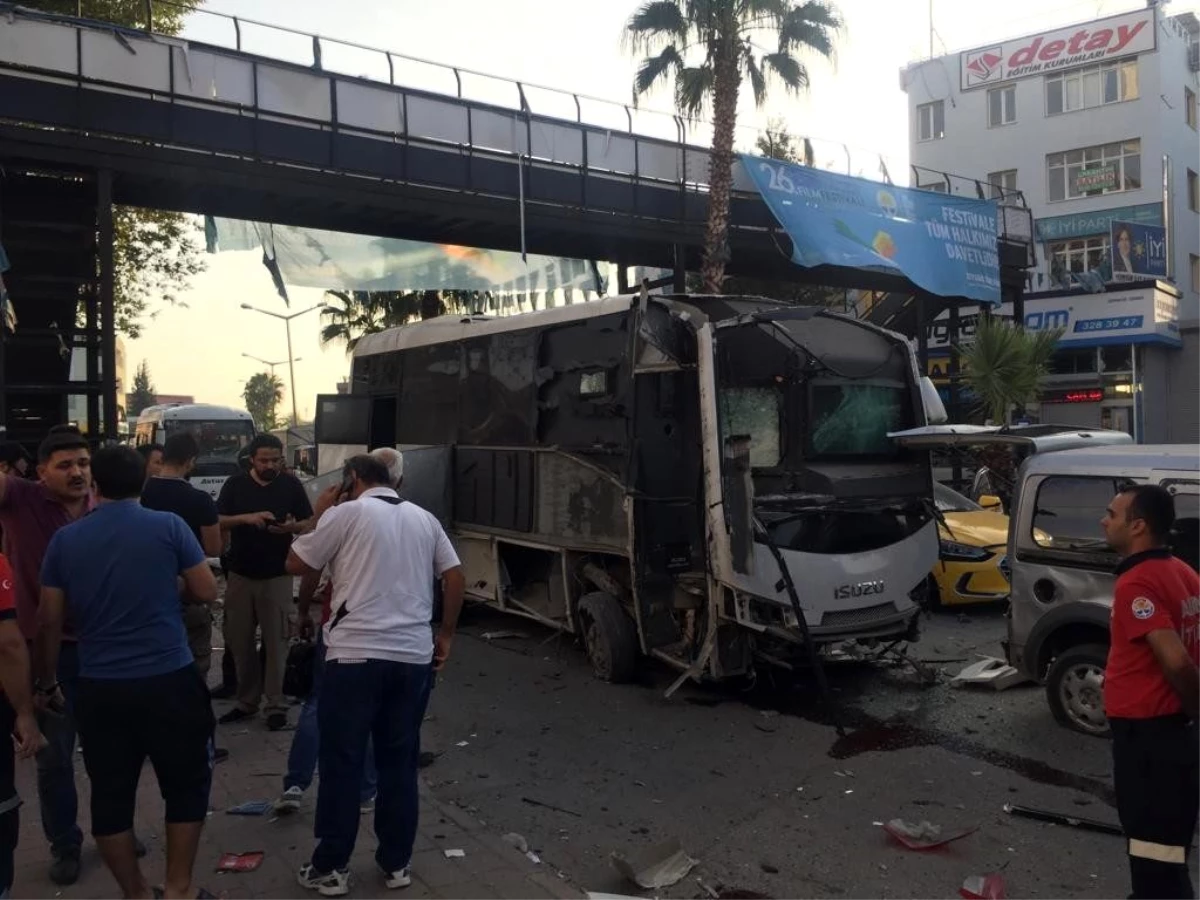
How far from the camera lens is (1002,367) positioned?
19766 millimetres

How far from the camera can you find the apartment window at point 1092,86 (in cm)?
3378

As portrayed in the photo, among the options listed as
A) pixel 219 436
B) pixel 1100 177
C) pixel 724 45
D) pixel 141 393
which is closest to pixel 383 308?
pixel 219 436

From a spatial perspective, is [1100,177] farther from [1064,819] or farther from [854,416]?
[1064,819]

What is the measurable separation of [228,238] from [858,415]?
10362 mm

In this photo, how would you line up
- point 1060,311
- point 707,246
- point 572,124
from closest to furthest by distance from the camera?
point 572,124
point 707,246
point 1060,311

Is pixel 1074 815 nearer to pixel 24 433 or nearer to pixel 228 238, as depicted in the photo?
pixel 24 433

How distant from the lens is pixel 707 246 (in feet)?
55.7

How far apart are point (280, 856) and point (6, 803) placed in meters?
1.28

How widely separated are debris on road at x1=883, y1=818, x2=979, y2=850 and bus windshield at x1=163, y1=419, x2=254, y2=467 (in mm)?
22878

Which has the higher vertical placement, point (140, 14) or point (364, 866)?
point (140, 14)

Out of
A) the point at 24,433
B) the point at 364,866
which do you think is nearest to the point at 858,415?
the point at 364,866

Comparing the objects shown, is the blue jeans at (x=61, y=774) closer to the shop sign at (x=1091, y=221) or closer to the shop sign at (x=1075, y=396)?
the shop sign at (x=1075, y=396)

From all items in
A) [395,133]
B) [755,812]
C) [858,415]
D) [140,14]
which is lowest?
[755,812]

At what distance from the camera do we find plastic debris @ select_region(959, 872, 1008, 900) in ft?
13.4
